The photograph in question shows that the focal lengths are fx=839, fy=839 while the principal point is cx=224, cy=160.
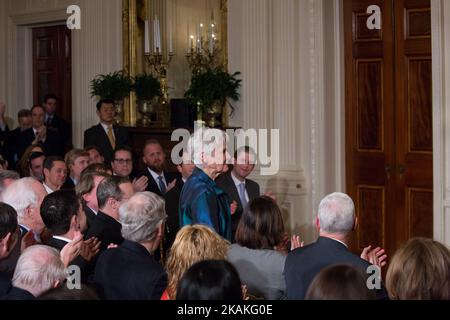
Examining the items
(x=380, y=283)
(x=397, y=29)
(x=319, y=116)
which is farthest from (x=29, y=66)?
(x=380, y=283)

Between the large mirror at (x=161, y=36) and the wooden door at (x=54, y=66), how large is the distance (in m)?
1.21

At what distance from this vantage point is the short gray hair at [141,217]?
3701 millimetres

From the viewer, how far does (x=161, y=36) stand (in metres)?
9.23

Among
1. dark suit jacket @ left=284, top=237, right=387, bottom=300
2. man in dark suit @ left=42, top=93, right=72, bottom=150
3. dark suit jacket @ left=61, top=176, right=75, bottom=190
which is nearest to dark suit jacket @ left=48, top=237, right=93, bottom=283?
dark suit jacket @ left=284, top=237, right=387, bottom=300

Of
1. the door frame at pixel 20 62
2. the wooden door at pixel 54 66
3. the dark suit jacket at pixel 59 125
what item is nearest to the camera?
the dark suit jacket at pixel 59 125

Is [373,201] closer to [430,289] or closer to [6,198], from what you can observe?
[6,198]

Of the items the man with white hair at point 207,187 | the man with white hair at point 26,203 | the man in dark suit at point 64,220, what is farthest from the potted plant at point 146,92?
the man in dark suit at point 64,220

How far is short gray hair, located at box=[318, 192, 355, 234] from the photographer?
3.77m

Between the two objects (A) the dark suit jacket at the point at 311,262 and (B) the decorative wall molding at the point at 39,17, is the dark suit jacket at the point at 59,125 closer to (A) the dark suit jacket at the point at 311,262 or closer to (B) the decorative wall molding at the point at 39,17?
(B) the decorative wall molding at the point at 39,17

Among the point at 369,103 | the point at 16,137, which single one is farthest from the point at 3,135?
the point at 369,103

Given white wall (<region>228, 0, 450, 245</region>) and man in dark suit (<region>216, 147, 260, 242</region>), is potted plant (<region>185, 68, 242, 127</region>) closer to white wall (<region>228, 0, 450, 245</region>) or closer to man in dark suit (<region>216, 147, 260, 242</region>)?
white wall (<region>228, 0, 450, 245</region>)

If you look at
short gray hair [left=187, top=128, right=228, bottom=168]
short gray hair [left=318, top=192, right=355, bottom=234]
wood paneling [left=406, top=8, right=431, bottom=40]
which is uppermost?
wood paneling [left=406, top=8, right=431, bottom=40]

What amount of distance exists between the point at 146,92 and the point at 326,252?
217 inches

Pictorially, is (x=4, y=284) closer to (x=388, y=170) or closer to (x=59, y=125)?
(x=388, y=170)
